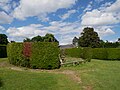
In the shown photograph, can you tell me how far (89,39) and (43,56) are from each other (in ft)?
205

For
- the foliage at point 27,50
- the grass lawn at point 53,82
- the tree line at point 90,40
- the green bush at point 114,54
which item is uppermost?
the tree line at point 90,40

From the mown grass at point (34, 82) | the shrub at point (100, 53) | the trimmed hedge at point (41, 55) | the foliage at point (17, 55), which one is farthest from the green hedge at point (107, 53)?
the mown grass at point (34, 82)

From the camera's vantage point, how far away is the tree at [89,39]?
81.1 meters

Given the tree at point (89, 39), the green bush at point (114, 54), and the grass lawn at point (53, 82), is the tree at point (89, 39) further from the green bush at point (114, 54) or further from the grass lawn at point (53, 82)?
the grass lawn at point (53, 82)

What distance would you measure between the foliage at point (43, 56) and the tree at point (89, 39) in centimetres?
6136

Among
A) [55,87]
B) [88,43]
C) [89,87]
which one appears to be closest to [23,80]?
[55,87]

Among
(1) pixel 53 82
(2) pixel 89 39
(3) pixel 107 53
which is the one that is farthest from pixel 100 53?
(2) pixel 89 39

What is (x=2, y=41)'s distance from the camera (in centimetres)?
8519

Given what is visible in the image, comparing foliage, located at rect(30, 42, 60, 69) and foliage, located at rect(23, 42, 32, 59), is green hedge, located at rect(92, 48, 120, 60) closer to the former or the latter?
foliage, located at rect(30, 42, 60, 69)

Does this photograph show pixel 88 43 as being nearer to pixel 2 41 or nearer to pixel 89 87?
pixel 2 41

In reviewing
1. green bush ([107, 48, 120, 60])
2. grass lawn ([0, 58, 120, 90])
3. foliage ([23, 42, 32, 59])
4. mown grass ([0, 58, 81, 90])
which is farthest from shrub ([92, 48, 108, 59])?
mown grass ([0, 58, 81, 90])

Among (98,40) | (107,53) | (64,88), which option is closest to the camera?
(64,88)

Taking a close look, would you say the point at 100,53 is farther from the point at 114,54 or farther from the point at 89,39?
the point at 89,39

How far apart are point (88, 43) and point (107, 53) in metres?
40.7
